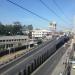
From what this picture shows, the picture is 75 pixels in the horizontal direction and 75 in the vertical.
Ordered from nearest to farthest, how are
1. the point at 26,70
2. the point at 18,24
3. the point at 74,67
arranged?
the point at 74,67 → the point at 26,70 → the point at 18,24

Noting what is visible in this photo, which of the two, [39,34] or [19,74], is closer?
[19,74]

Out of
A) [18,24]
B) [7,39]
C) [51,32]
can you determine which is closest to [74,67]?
[7,39]

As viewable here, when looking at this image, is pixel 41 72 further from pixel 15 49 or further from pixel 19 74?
pixel 15 49

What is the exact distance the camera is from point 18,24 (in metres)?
154

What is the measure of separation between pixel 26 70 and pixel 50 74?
4418mm

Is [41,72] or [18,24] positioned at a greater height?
[18,24]

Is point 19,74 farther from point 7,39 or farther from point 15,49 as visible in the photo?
point 7,39

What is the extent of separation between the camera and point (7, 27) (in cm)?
13262

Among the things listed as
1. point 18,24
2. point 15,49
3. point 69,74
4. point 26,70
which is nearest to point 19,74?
point 26,70

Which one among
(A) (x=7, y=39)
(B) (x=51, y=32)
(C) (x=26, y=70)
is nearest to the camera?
(C) (x=26, y=70)

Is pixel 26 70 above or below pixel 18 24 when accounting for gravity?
below

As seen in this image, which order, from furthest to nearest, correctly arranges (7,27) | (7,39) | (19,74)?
(7,27) < (7,39) < (19,74)

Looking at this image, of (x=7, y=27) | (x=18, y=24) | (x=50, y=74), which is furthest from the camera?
(x=18, y=24)

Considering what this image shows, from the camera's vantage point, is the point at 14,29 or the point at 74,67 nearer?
the point at 74,67
